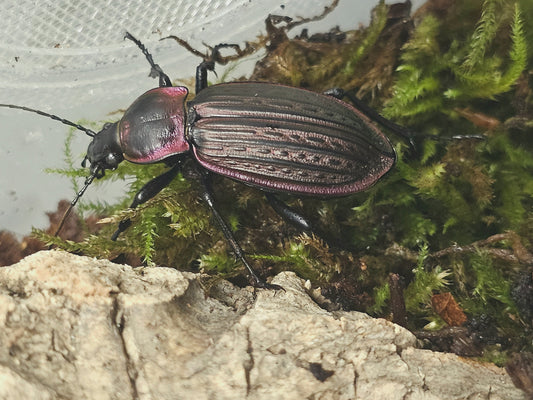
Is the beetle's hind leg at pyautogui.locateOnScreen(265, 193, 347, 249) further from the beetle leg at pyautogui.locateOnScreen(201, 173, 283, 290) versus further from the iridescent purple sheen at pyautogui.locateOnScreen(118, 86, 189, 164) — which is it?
the iridescent purple sheen at pyautogui.locateOnScreen(118, 86, 189, 164)

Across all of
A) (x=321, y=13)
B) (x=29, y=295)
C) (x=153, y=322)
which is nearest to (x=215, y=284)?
(x=153, y=322)

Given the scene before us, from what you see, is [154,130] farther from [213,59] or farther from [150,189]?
[213,59]

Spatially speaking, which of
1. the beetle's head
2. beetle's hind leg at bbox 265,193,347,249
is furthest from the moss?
the beetle's head

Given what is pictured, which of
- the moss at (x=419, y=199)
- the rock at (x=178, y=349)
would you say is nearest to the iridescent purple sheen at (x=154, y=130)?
the moss at (x=419, y=199)

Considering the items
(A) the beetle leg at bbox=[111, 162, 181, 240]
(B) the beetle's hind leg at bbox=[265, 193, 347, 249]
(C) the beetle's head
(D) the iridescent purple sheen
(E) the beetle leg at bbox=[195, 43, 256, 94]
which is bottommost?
(B) the beetle's hind leg at bbox=[265, 193, 347, 249]

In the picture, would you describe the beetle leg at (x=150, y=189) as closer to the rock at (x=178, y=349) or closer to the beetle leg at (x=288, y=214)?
the beetle leg at (x=288, y=214)

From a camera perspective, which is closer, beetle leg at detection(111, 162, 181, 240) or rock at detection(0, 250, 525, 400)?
rock at detection(0, 250, 525, 400)
